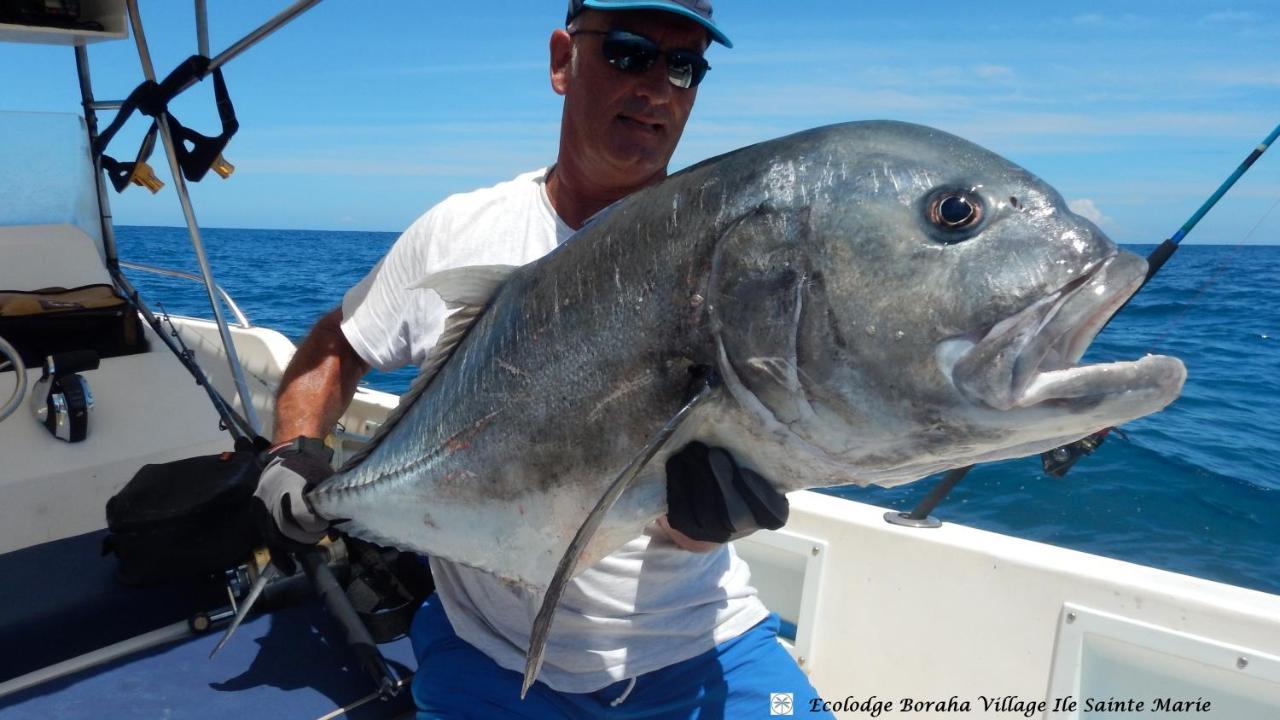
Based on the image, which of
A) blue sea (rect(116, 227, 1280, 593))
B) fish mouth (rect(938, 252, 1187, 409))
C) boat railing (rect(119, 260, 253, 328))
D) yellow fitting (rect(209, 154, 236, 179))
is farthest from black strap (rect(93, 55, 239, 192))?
blue sea (rect(116, 227, 1280, 593))

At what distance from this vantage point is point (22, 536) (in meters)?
3.52

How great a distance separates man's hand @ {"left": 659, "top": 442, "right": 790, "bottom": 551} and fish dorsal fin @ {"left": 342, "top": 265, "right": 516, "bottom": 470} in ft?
2.22

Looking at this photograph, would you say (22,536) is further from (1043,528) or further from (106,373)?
(1043,528)

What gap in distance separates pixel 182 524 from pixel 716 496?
7.52 ft

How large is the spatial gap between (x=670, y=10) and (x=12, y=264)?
4.03 metres

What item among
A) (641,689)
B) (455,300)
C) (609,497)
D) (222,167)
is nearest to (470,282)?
(455,300)

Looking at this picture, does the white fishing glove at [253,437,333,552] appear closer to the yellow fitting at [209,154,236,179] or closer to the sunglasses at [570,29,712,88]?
the sunglasses at [570,29,712,88]

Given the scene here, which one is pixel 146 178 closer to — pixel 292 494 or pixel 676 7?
pixel 292 494

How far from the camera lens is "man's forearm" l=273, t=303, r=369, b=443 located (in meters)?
2.83

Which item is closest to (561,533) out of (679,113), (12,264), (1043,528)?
(679,113)

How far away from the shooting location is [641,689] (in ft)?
7.52

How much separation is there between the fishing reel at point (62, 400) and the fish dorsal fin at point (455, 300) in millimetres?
2573

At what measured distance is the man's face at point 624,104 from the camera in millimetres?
2379

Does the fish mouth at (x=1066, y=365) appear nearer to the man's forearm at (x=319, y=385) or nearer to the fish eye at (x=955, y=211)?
the fish eye at (x=955, y=211)
